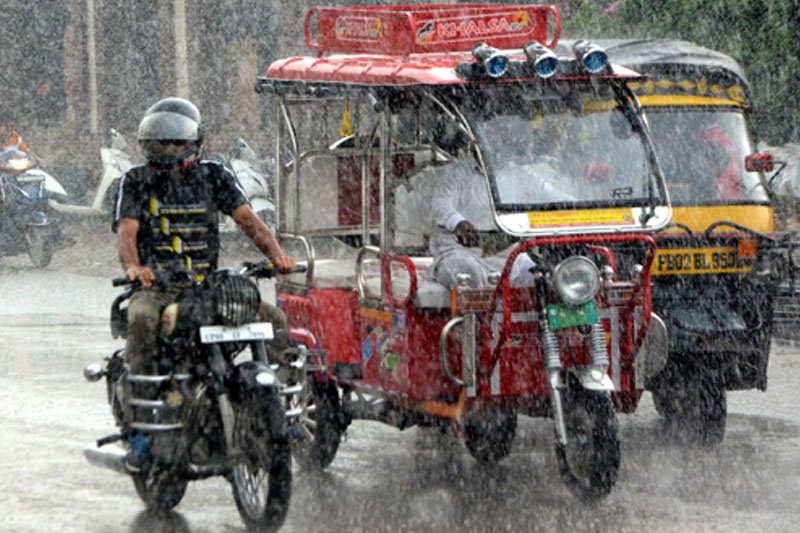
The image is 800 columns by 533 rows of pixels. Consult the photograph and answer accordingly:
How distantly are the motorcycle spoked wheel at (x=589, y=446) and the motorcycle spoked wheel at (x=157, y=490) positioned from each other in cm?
163

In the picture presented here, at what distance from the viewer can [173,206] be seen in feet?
24.5

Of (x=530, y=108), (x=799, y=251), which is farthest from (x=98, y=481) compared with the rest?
(x=799, y=251)

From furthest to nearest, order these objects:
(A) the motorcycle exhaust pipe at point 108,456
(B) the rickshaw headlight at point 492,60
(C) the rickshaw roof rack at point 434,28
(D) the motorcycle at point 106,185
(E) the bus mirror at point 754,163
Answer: (D) the motorcycle at point 106,185, (E) the bus mirror at point 754,163, (C) the rickshaw roof rack at point 434,28, (B) the rickshaw headlight at point 492,60, (A) the motorcycle exhaust pipe at point 108,456

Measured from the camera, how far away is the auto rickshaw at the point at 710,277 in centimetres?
936

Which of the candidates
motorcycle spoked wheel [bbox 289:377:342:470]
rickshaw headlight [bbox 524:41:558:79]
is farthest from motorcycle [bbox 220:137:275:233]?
rickshaw headlight [bbox 524:41:558:79]

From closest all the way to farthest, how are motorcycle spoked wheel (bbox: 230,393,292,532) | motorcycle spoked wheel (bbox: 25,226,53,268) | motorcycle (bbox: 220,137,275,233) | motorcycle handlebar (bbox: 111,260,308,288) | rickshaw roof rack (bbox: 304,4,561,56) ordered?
motorcycle spoked wheel (bbox: 230,393,292,532) < motorcycle handlebar (bbox: 111,260,308,288) < rickshaw roof rack (bbox: 304,4,561,56) < motorcycle spoked wheel (bbox: 25,226,53,268) < motorcycle (bbox: 220,137,275,233)

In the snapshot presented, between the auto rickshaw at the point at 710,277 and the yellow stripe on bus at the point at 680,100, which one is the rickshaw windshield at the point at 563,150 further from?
the yellow stripe on bus at the point at 680,100

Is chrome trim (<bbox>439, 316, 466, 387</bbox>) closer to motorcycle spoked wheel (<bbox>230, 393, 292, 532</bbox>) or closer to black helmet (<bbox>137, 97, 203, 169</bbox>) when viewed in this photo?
motorcycle spoked wheel (<bbox>230, 393, 292, 532</bbox>)

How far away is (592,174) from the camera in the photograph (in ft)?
27.1

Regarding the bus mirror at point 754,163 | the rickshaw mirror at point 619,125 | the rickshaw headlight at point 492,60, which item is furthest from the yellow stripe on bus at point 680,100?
the rickshaw headlight at point 492,60

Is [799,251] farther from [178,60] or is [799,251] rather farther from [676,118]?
[178,60]

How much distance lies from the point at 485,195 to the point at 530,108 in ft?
1.51

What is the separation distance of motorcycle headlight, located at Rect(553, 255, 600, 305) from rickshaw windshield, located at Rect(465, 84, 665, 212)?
453 millimetres

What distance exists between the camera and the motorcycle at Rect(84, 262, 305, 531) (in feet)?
22.3
